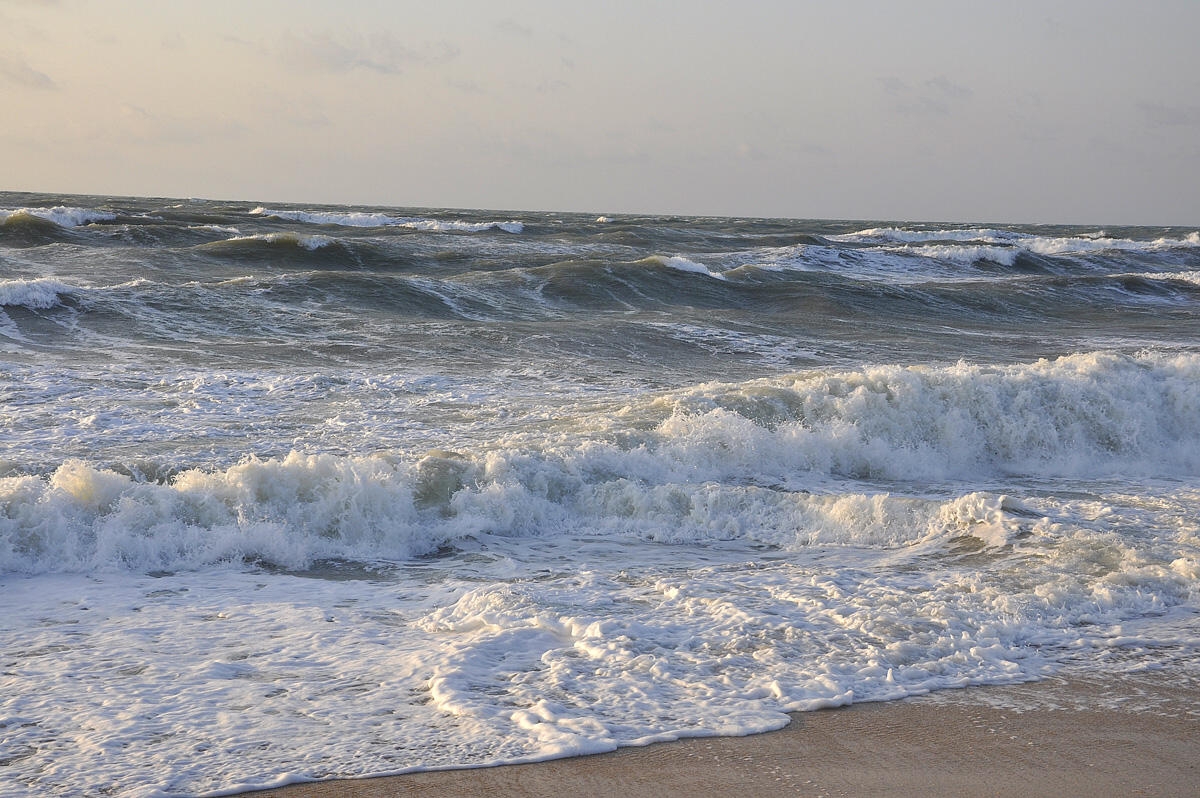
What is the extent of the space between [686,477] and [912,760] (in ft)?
15.3

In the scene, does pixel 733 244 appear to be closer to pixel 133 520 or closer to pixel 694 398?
pixel 694 398

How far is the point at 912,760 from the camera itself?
152 inches

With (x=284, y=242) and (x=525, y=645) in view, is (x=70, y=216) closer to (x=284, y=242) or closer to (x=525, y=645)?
(x=284, y=242)

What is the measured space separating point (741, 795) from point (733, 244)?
37820 millimetres

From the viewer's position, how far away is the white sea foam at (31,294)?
51.5ft

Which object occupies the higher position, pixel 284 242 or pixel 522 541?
pixel 284 242

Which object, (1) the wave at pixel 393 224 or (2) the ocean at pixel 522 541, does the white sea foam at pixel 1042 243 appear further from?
(2) the ocean at pixel 522 541

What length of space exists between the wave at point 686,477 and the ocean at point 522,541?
28mm

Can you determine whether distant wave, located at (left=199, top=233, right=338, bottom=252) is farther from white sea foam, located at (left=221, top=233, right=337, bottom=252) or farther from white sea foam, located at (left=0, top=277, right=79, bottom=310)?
white sea foam, located at (left=0, top=277, right=79, bottom=310)

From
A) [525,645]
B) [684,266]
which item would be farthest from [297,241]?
[525,645]

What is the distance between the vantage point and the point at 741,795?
3594mm

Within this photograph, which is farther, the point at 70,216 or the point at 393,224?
the point at 393,224

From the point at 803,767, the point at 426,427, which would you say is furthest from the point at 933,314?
the point at 803,767

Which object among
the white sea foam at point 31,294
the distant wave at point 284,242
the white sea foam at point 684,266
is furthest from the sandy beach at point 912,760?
the distant wave at point 284,242
